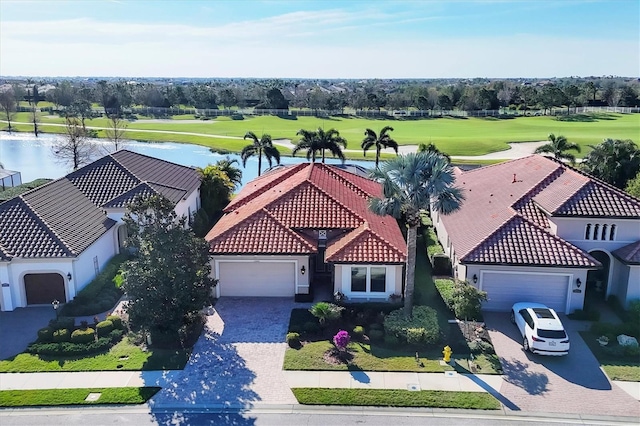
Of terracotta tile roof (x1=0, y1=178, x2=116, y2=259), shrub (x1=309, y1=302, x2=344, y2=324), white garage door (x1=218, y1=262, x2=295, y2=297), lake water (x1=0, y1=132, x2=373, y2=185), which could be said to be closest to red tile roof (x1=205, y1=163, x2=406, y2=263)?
white garage door (x1=218, y1=262, x2=295, y2=297)

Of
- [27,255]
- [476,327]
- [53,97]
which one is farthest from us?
[53,97]

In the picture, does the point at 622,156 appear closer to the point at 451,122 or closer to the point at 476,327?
the point at 476,327

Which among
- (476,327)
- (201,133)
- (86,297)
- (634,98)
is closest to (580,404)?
(476,327)

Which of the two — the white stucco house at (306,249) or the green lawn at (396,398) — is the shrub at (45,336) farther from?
the green lawn at (396,398)

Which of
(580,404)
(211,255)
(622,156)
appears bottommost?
(580,404)

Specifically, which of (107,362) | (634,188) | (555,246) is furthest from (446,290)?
(634,188)

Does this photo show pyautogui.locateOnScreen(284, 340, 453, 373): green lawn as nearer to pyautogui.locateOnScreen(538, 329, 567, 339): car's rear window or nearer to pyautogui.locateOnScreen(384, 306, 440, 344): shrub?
pyautogui.locateOnScreen(384, 306, 440, 344): shrub

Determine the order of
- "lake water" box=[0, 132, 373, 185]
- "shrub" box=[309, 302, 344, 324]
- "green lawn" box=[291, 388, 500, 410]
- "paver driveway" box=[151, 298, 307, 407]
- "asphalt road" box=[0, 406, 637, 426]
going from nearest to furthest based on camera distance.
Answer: "asphalt road" box=[0, 406, 637, 426], "green lawn" box=[291, 388, 500, 410], "paver driveway" box=[151, 298, 307, 407], "shrub" box=[309, 302, 344, 324], "lake water" box=[0, 132, 373, 185]
